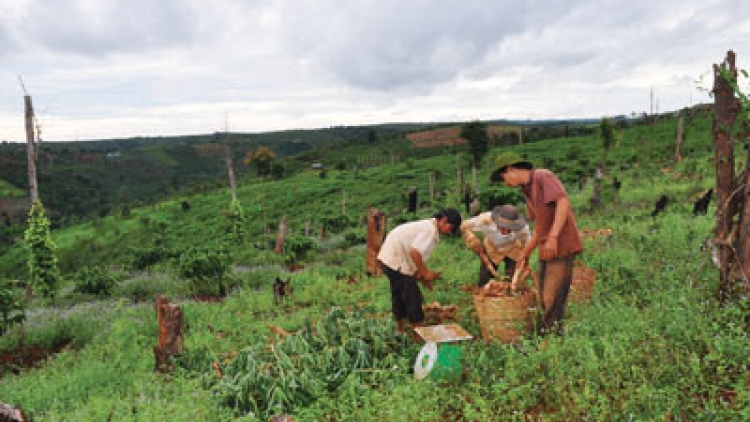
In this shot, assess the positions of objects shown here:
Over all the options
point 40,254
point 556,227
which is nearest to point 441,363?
point 556,227

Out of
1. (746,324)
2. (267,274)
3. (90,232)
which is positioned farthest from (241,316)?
(90,232)

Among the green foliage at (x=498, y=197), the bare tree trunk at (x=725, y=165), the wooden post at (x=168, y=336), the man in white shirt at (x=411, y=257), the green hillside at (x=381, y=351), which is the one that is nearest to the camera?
the green hillside at (x=381, y=351)

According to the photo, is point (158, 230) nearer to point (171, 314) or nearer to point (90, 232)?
point (90, 232)

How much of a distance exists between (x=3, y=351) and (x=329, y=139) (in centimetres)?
16001

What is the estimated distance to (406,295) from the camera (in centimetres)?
569

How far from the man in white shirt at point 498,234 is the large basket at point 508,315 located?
2.96 ft

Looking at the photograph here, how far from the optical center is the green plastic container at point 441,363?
4277 mm

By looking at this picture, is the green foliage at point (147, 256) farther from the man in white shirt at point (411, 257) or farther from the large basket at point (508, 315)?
the large basket at point (508, 315)

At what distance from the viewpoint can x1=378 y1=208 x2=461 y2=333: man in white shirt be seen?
17.3 ft

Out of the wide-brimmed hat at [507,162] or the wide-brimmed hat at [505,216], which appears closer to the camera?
the wide-brimmed hat at [507,162]

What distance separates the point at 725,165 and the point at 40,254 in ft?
47.3

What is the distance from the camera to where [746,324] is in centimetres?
388

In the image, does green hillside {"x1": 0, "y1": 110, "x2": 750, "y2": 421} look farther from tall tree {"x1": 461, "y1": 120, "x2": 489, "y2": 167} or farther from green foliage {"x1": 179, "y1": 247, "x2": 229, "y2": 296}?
tall tree {"x1": 461, "y1": 120, "x2": 489, "y2": 167}

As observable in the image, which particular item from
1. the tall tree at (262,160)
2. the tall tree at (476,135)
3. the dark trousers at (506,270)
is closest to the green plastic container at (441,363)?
the dark trousers at (506,270)
